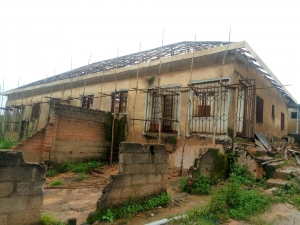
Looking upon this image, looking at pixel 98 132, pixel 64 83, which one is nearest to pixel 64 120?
pixel 98 132

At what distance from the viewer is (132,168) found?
4.55 m

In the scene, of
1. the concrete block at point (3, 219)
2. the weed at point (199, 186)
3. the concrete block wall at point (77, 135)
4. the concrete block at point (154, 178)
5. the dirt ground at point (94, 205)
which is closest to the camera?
the concrete block at point (3, 219)

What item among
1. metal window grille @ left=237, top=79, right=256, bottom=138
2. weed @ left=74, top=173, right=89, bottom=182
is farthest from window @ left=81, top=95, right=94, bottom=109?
metal window grille @ left=237, top=79, right=256, bottom=138

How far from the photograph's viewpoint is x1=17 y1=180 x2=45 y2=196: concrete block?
310cm

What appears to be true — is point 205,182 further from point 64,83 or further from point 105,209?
point 64,83

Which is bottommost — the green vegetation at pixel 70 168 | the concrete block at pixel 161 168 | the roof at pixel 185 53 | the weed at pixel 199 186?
the green vegetation at pixel 70 168

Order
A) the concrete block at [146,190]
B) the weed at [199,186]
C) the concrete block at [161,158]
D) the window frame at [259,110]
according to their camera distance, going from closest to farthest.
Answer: the concrete block at [146,190] < the concrete block at [161,158] < the weed at [199,186] < the window frame at [259,110]

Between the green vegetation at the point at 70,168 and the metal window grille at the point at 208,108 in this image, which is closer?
the metal window grille at the point at 208,108

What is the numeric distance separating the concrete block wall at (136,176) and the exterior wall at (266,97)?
15.8 ft

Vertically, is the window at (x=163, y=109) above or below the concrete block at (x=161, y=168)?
above

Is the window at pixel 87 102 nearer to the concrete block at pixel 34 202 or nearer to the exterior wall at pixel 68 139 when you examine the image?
the exterior wall at pixel 68 139

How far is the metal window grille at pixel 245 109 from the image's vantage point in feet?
27.8

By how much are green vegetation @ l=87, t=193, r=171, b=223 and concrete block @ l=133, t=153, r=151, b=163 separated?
2.67ft

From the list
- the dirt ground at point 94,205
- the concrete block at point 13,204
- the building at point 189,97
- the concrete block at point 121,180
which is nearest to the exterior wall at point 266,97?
the building at point 189,97
